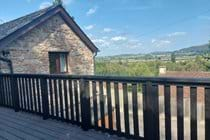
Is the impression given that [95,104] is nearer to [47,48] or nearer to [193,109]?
[193,109]

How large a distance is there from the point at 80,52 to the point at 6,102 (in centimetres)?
790

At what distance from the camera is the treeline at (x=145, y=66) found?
70.3 ft

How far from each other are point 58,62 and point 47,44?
Result: 3.90 ft

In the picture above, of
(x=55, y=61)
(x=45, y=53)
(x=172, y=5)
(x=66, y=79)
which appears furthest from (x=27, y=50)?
(x=172, y=5)

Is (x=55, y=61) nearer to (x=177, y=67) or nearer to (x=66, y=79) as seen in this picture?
(x=66, y=79)

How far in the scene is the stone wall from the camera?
1038cm

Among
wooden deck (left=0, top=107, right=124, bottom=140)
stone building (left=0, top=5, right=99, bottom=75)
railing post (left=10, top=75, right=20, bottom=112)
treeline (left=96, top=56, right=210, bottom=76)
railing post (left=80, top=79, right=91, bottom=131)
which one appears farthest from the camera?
treeline (left=96, top=56, right=210, bottom=76)

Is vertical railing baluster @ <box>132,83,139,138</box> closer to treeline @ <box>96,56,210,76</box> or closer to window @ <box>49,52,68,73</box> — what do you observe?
window @ <box>49,52,68,73</box>

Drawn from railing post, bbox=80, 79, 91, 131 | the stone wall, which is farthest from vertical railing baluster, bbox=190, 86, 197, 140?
the stone wall

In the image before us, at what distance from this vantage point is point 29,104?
4.79 metres

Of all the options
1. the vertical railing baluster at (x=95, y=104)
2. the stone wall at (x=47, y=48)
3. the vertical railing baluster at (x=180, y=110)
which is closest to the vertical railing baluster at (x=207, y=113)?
the vertical railing baluster at (x=180, y=110)

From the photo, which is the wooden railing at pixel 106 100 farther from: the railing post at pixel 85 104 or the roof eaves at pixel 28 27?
the roof eaves at pixel 28 27

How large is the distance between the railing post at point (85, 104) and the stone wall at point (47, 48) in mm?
7407

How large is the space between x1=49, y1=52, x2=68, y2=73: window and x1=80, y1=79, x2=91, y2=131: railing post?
8.70 m
